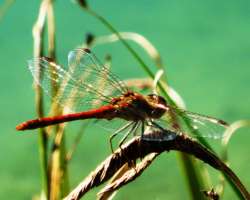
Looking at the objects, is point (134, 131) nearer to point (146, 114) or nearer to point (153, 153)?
point (146, 114)

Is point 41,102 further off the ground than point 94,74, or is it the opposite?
point 94,74

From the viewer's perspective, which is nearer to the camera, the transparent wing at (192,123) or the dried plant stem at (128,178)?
the dried plant stem at (128,178)

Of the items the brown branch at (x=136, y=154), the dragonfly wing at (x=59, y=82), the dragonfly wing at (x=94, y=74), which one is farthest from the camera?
the dragonfly wing at (x=59, y=82)

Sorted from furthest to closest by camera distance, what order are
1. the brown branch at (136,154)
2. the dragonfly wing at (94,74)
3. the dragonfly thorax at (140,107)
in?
1. the dragonfly wing at (94,74)
2. the dragonfly thorax at (140,107)
3. the brown branch at (136,154)

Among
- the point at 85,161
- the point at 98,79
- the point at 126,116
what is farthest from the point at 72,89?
the point at 85,161

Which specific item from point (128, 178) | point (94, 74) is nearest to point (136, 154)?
point (128, 178)

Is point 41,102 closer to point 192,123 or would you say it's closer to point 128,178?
point 192,123

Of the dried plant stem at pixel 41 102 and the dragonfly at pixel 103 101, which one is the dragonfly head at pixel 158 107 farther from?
the dried plant stem at pixel 41 102

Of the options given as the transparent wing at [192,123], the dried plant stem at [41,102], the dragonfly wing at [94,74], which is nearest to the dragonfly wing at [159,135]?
the transparent wing at [192,123]
